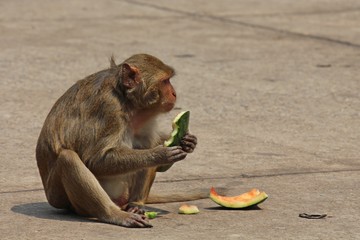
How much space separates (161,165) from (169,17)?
851 cm

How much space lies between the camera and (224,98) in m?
10.4

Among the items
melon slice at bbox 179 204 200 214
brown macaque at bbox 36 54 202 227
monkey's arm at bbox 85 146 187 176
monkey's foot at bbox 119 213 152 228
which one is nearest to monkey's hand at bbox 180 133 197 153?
brown macaque at bbox 36 54 202 227

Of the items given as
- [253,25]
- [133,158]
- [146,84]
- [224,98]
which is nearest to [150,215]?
[133,158]

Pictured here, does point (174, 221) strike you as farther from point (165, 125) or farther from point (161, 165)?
point (165, 125)

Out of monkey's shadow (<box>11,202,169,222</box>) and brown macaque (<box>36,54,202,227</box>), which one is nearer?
brown macaque (<box>36,54,202,227</box>)

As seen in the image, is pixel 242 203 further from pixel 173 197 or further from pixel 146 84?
pixel 146 84

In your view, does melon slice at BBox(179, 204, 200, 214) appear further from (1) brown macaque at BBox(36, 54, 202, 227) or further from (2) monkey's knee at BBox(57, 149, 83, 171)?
(2) monkey's knee at BBox(57, 149, 83, 171)

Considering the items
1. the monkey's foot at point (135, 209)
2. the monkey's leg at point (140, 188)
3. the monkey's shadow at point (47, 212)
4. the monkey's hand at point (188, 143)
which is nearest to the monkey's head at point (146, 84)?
the monkey's hand at point (188, 143)

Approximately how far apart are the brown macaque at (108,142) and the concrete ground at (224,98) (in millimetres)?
167

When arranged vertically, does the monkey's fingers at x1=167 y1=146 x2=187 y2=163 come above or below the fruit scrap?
above

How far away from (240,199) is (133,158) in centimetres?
84

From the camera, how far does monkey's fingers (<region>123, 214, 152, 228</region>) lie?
21.1ft

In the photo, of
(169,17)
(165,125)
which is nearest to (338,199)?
(165,125)

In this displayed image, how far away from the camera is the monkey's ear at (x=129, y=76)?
6539 mm
